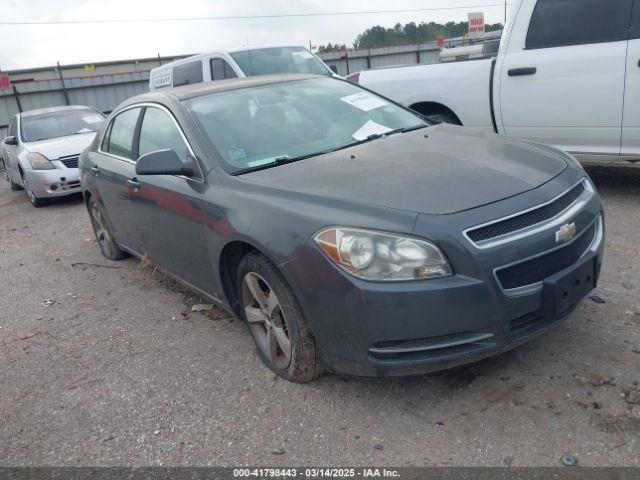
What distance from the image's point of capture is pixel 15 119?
34.7ft

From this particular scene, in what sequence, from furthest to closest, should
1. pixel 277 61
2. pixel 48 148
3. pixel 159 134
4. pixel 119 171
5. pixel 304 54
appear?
pixel 304 54, pixel 277 61, pixel 48 148, pixel 119 171, pixel 159 134

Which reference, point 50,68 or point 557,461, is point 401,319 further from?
point 50,68

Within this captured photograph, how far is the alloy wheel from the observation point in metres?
3.04

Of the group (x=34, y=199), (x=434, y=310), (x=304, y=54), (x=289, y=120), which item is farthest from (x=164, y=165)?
(x=304, y=54)

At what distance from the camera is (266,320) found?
3.16m

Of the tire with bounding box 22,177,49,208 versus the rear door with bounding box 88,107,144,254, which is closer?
the rear door with bounding box 88,107,144,254

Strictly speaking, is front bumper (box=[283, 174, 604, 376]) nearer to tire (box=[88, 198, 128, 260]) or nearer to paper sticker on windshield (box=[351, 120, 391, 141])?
paper sticker on windshield (box=[351, 120, 391, 141])

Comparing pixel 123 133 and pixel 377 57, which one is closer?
pixel 123 133

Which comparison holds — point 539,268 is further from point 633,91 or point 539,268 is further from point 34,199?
point 34,199

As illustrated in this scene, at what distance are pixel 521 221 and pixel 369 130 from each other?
1.51m

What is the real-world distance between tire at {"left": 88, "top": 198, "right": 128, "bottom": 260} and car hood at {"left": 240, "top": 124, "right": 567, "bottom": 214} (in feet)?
9.02

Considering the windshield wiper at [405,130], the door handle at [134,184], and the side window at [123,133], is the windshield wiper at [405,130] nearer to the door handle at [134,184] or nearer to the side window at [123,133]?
the door handle at [134,184]

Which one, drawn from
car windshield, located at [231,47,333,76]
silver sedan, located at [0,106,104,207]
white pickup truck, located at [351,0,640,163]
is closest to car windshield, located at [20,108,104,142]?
silver sedan, located at [0,106,104,207]

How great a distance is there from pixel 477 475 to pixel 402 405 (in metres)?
0.58
